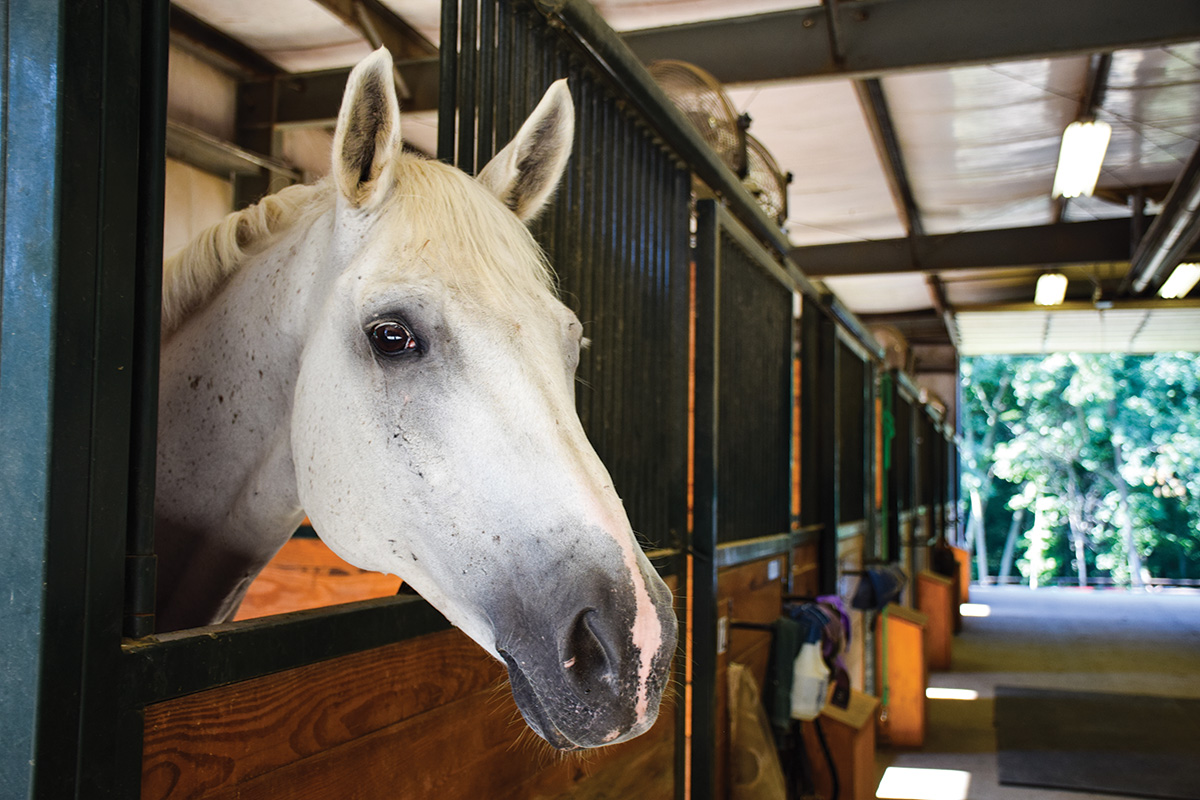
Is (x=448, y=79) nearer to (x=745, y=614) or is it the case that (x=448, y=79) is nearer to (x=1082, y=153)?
(x=745, y=614)

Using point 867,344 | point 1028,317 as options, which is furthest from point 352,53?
point 1028,317

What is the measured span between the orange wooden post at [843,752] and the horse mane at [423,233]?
222 centimetres

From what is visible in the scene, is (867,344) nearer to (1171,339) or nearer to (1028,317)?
(1028,317)

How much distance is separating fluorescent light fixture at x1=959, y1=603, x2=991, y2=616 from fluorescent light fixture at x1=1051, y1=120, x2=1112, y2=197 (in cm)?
645

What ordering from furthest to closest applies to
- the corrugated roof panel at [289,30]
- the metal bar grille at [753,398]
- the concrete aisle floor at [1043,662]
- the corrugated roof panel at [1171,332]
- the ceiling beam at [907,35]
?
the corrugated roof panel at [1171,332]
the concrete aisle floor at [1043,662]
the corrugated roof panel at [289,30]
the ceiling beam at [907,35]
the metal bar grille at [753,398]

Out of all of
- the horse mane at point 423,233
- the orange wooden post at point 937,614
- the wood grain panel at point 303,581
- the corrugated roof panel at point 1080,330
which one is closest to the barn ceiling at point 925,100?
Answer: the corrugated roof panel at point 1080,330

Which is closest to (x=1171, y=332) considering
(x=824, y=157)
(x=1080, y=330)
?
(x=1080, y=330)

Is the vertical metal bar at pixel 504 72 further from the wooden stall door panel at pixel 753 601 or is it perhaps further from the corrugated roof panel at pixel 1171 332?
the corrugated roof panel at pixel 1171 332

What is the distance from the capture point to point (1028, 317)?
1178cm

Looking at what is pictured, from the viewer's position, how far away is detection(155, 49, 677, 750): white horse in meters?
0.82

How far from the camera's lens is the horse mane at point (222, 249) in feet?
4.19

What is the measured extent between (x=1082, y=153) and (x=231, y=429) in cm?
523

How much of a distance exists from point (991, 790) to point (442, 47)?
4.07 m

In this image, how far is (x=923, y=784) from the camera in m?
3.97
